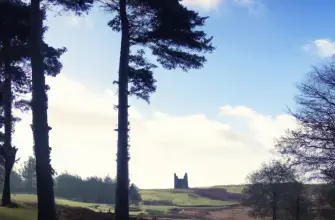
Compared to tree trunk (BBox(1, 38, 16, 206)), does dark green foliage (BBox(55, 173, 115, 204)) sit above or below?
below

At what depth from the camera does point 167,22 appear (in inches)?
645

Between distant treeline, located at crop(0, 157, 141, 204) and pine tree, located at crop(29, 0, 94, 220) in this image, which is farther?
distant treeline, located at crop(0, 157, 141, 204)

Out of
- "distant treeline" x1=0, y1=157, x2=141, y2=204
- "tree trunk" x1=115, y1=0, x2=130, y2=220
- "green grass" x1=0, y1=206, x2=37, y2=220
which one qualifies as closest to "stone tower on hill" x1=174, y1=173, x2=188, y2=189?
"distant treeline" x1=0, y1=157, x2=141, y2=204

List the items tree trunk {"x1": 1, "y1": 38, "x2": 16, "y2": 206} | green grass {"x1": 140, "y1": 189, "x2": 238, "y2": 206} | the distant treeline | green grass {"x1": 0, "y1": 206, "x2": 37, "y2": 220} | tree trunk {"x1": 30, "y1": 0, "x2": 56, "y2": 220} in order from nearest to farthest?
tree trunk {"x1": 30, "y1": 0, "x2": 56, "y2": 220}, green grass {"x1": 0, "y1": 206, "x2": 37, "y2": 220}, tree trunk {"x1": 1, "y1": 38, "x2": 16, "y2": 206}, the distant treeline, green grass {"x1": 140, "y1": 189, "x2": 238, "y2": 206}

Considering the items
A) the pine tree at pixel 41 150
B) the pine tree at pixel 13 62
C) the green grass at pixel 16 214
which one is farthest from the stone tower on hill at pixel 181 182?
the pine tree at pixel 41 150

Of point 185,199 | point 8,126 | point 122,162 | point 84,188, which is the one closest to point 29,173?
point 84,188

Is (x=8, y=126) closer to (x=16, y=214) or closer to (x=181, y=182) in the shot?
(x=16, y=214)

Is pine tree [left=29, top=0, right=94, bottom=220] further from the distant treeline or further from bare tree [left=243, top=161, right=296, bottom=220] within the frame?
the distant treeline

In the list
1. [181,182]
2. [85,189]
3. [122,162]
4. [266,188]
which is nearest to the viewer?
[122,162]

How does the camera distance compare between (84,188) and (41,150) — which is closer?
(41,150)

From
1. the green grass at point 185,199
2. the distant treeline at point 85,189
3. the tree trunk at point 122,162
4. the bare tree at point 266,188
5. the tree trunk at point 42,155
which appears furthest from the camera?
the green grass at point 185,199

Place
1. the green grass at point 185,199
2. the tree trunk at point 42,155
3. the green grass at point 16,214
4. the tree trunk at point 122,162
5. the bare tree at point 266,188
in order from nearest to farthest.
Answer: the tree trunk at point 42,155
the tree trunk at point 122,162
the green grass at point 16,214
the bare tree at point 266,188
the green grass at point 185,199

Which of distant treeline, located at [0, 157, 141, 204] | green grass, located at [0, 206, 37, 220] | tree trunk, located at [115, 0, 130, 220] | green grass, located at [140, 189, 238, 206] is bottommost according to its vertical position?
green grass, located at [140, 189, 238, 206]

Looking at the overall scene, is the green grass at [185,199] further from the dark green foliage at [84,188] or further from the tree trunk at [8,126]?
the tree trunk at [8,126]
